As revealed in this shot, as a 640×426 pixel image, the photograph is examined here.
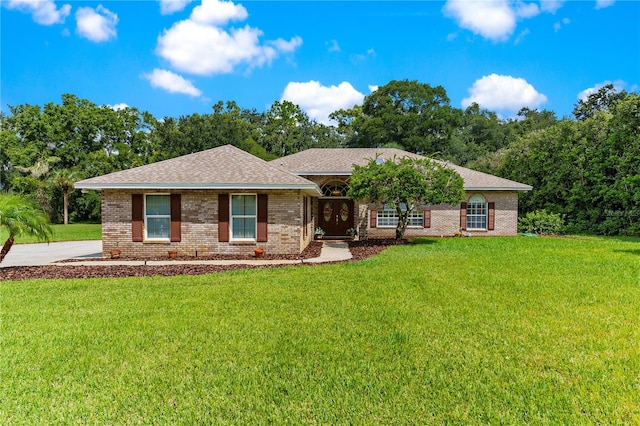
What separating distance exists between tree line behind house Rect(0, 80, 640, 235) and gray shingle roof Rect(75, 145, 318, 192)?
1854 centimetres

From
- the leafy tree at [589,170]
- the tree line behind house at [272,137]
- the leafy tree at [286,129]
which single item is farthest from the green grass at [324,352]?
the leafy tree at [286,129]

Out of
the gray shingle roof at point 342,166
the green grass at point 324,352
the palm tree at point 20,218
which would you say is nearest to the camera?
the green grass at point 324,352

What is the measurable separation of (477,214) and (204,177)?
14321mm

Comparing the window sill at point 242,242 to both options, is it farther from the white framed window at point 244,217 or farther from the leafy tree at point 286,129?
the leafy tree at point 286,129

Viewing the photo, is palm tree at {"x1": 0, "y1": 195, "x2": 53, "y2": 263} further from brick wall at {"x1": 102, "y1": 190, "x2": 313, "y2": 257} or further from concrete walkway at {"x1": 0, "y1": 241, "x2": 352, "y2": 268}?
brick wall at {"x1": 102, "y1": 190, "x2": 313, "y2": 257}

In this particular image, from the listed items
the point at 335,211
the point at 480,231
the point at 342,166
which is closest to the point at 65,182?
the point at 335,211

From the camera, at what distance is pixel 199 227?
1298cm

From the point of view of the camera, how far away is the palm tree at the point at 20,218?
9.08 meters

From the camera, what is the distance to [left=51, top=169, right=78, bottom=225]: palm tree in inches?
1330

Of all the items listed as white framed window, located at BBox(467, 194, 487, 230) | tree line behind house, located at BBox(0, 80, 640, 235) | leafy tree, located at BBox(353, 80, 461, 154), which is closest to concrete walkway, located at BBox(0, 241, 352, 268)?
white framed window, located at BBox(467, 194, 487, 230)

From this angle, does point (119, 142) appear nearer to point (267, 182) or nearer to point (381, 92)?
point (381, 92)

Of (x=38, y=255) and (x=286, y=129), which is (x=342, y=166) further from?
(x=286, y=129)

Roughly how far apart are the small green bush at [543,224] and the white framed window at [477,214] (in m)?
3.14

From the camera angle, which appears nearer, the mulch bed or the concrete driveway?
the mulch bed
